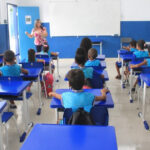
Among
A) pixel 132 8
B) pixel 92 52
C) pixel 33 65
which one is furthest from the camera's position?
pixel 132 8

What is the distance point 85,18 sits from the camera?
9.10 metres

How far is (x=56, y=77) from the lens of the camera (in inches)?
257

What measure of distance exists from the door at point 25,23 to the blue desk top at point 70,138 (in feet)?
25.8

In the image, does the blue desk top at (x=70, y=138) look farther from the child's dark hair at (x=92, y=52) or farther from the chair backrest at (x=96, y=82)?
the child's dark hair at (x=92, y=52)

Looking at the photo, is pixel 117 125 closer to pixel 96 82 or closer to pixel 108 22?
pixel 96 82

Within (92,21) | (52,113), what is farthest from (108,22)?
(52,113)

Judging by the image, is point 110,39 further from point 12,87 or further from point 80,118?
point 80,118

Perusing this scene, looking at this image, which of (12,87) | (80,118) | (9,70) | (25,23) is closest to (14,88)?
(12,87)

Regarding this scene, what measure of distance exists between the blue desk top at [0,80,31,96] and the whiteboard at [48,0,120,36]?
6.44 meters

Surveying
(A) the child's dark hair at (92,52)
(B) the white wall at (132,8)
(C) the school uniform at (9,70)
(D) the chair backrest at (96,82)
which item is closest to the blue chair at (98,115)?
(D) the chair backrest at (96,82)

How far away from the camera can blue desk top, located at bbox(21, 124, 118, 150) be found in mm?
1373

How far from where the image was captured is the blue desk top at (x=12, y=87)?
2.62 metres

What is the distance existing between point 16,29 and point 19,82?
22.4 ft

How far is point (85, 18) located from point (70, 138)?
8.10m
